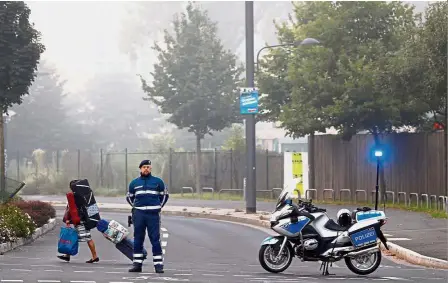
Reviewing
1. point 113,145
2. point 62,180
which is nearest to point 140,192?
point 62,180

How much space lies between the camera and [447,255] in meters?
21.0

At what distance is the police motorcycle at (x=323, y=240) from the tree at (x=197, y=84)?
123 feet

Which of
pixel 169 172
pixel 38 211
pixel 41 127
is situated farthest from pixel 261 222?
pixel 41 127

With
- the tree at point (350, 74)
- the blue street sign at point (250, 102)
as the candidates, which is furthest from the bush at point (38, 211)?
the tree at point (350, 74)

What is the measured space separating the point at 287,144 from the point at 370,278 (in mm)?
55902

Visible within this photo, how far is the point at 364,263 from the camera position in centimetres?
1870

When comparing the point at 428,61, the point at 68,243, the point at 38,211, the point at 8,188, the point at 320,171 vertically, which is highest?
the point at 428,61

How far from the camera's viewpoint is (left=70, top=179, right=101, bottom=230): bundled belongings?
70.1 ft

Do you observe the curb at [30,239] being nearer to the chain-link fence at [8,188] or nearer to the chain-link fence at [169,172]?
the chain-link fence at [8,188]

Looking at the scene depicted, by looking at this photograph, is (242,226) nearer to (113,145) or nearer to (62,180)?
(62,180)

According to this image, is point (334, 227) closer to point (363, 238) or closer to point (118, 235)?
point (363, 238)

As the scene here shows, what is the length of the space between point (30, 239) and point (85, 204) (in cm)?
554

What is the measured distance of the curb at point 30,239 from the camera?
2367 cm

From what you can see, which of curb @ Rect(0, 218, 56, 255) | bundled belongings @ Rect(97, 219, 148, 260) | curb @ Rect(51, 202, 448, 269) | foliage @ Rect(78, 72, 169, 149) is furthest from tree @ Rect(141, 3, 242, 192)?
foliage @ Rect(78, 72, 169, 149)
